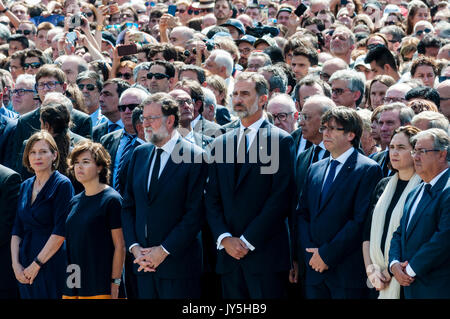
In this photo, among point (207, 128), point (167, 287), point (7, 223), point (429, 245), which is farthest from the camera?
point (207, 128)

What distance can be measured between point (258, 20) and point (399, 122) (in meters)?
8.56

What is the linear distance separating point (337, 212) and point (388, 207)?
0.39 metres

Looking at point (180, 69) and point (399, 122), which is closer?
point (399, 122)

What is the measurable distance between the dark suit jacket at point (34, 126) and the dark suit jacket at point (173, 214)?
1678 mm

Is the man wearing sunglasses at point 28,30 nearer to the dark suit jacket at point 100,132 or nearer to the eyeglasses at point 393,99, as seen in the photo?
the dark suit jacket at point 100,132

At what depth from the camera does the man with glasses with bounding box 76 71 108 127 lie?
9.03 meters

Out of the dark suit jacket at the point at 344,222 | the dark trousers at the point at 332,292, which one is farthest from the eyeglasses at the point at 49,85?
the dark trousers at the point at 332,292

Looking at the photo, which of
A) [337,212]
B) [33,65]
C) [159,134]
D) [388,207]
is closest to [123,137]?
[159,134]

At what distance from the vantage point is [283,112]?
7.40 meters

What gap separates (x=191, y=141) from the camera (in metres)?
6.95

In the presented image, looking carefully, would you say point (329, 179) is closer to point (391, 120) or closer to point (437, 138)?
point (391, 120)

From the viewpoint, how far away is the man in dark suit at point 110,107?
8383 mm

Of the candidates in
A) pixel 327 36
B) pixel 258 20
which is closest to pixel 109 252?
pixel 327 36
